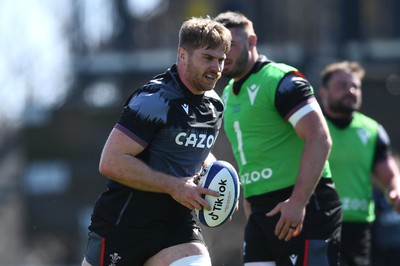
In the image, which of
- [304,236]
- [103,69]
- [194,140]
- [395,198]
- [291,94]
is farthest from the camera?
[103,69]

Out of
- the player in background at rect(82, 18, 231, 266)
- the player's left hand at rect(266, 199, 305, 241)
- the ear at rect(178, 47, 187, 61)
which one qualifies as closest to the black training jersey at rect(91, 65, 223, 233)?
the player in background at rect(82, 18, 231, 266)

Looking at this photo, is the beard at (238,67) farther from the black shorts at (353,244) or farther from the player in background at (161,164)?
the black shorts at (353,244)

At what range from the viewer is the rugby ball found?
609 cm

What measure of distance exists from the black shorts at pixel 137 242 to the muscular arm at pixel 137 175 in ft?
0.91

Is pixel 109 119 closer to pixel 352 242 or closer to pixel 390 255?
pixel 390 255

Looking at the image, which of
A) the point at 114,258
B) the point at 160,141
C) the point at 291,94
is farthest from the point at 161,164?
the point at 291,94

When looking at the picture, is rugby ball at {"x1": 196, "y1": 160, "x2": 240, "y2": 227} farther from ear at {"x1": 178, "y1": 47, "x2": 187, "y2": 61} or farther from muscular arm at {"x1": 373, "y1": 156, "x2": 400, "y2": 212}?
muscular arm at {"x1": 373, "y1": 156, "x2": 400, "y2": 212}

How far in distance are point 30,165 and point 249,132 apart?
14.9 m

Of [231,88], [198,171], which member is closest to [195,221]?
[198,171]

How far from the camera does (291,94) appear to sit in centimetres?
670

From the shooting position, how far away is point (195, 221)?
6.34 meters

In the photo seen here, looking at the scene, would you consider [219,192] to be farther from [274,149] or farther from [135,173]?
[274,149]

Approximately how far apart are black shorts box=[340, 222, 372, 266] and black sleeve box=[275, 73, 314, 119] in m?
2.04

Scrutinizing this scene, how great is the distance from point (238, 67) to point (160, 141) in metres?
1.19
